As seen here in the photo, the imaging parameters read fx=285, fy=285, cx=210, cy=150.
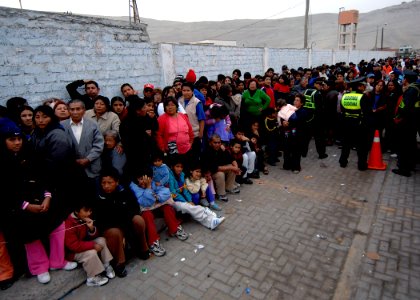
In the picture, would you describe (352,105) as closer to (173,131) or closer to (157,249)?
(173,131)

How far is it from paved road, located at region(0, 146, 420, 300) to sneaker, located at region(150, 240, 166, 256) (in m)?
0.09

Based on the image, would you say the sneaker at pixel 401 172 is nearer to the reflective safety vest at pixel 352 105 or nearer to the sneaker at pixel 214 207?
the reflective safety vest at pixel 352 105

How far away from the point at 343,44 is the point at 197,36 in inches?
2579

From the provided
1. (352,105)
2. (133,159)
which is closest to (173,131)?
(133,159)

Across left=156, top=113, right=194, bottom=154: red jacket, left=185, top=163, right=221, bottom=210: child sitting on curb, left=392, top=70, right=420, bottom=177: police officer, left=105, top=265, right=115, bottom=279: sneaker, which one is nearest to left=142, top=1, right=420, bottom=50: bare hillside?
left=392, top=70, right=420, bottom=177: police officer

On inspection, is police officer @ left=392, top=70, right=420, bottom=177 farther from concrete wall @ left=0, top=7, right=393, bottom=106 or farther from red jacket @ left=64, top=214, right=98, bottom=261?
red jacket @ left=64, top=214, right=98, bottom=261

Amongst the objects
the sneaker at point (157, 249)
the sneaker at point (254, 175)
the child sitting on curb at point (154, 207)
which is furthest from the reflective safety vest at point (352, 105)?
the sneaker at point (157, 249)

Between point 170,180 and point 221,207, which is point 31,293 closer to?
point 170,180

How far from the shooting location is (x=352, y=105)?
667cm

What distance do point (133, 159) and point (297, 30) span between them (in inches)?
3832

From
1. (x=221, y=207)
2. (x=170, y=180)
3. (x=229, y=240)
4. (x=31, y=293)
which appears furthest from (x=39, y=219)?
(x=221, y=207)

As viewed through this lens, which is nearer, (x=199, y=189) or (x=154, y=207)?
(x=154, y=207)

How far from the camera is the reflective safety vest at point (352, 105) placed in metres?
6.62

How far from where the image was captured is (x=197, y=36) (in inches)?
3698
